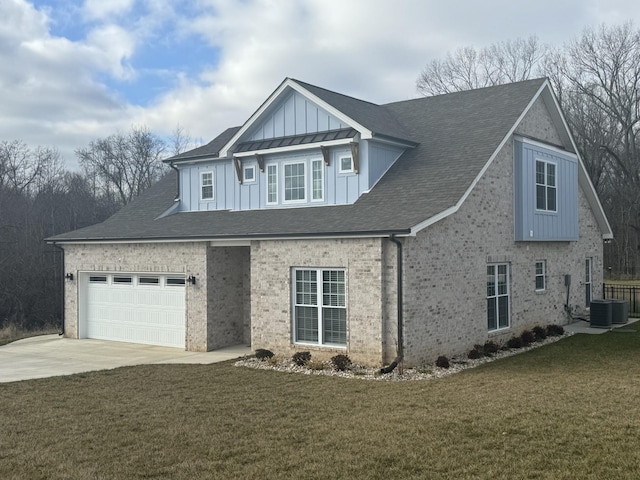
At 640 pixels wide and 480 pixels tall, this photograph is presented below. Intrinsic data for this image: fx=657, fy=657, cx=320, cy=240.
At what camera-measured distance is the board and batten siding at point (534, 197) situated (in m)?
18.0

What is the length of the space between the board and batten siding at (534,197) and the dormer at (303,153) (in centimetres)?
326

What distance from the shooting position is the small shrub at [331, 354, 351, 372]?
45.4ft

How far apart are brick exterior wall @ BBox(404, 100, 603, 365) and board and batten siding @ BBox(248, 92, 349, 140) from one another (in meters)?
4.22

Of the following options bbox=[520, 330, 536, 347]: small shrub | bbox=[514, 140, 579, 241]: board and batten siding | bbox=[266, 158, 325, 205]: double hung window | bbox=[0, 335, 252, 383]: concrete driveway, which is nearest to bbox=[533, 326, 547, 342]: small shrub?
bbox=[520, 330, 536, 347]: small shrub

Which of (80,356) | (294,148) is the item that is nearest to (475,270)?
(294,148)

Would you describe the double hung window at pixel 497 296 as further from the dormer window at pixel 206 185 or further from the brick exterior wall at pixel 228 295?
the dormer window at pixel 206 185

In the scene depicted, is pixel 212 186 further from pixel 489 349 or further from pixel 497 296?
pixel 489 349

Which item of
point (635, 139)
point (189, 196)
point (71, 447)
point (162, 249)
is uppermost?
point (635, 139)

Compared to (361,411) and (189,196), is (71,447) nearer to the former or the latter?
(361,411)

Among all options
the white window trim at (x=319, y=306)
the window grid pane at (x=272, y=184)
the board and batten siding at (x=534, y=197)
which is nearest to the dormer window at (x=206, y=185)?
the window grid pane at (x=272, y=184)

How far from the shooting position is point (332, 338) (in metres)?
14.8

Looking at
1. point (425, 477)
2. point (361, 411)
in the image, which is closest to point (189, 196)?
point (361, 411)

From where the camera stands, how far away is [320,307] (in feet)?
49.0

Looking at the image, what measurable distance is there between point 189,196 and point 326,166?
5.48 meters
